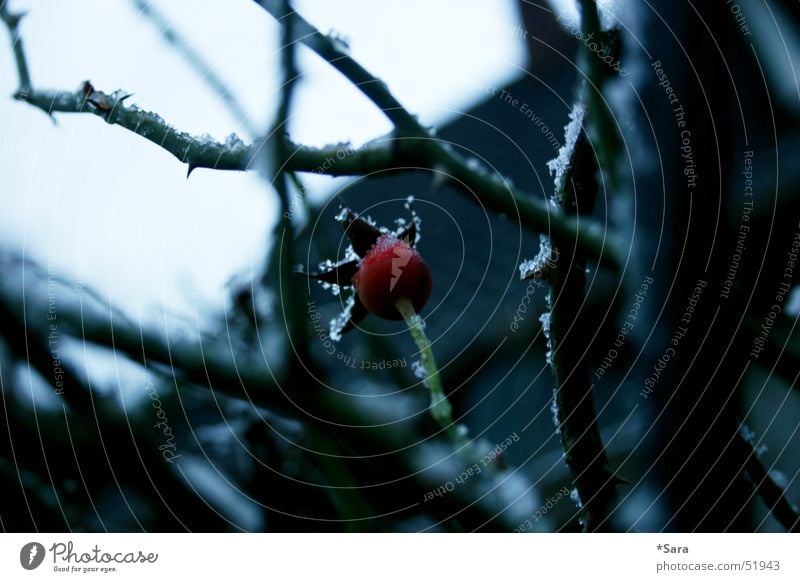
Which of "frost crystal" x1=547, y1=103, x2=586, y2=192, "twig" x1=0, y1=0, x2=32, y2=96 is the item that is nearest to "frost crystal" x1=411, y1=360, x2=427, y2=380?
"frost crystal" x1=547, y1=103, x2=586, y2=192

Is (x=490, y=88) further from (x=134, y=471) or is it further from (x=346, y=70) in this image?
(x=134, y=471)

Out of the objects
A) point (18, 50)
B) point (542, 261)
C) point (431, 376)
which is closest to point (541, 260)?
point (542, 261)

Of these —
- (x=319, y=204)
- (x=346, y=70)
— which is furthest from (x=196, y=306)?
(x=346, y=70)

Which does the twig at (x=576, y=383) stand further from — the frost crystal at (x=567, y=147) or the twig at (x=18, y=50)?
the twig at (x=18, y=50)

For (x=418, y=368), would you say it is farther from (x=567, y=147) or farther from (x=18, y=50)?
(x=18, y=50)

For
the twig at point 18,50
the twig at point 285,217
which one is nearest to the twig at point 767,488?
the twig at point 285,217

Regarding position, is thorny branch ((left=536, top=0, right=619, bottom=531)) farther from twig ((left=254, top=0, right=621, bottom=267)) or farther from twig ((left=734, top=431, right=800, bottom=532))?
twig ((left=734, top=431, right=800, bottom=532))
